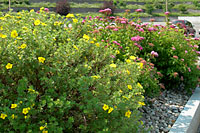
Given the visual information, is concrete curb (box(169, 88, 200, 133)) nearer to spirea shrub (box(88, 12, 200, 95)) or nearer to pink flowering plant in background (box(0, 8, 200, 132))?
spirea shrub (box(88, 12, 200, 95))

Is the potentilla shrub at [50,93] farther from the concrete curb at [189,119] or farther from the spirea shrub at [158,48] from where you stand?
the spirea shrub at [158,48]

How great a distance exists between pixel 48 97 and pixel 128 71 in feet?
3.12

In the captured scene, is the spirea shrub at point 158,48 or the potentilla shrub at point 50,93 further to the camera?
the spirea shrub at point 158,48

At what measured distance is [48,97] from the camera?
2.20m

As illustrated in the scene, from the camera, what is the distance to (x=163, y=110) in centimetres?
447

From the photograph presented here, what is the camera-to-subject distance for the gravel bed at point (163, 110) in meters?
3.94

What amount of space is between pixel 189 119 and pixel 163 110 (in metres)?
0.64

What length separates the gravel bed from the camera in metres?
3.94

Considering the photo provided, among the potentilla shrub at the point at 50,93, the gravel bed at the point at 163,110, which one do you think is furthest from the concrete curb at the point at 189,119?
the potentilla shrub at the point at 50,93

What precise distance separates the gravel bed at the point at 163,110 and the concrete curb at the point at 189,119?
6.9 inches

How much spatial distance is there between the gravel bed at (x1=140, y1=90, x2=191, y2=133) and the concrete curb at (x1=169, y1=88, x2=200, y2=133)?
18cm

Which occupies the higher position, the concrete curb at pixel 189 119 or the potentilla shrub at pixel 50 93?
the potentilla shrub at pixel 50 93

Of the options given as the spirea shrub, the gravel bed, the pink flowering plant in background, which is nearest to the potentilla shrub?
the pink flowering plant in background

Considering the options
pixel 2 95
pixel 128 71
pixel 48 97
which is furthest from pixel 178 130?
pixel 2 95
